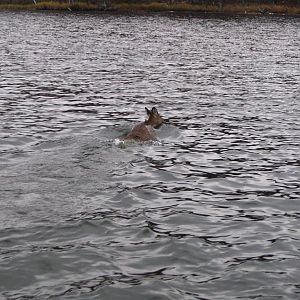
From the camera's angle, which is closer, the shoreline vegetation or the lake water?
the lake water

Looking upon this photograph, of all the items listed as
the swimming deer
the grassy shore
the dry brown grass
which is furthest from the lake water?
the dry brown grass

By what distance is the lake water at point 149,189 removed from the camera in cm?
850

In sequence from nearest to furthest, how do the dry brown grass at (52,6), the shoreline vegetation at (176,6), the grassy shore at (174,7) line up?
the grassy shore at (174,7)
the shoreline vegetation at (176,6)
the dry brown grass at (52,6)

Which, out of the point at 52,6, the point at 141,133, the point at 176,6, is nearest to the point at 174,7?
the point at 176,6

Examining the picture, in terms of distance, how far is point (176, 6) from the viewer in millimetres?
96562

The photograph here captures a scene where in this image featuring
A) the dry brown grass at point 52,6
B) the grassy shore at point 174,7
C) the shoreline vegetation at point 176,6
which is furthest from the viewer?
the dry brown grass at point 52,6

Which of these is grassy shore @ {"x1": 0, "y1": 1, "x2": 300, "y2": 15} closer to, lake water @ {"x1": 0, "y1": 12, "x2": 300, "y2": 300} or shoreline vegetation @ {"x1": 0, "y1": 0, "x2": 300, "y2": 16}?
shoreline vegetation @ {"x1": 0, "y1": 0, "x2": 300, "y2": 16}

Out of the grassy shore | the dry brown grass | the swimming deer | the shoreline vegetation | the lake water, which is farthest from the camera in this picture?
the dry brown grass

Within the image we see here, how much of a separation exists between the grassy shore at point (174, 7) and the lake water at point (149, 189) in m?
70.3

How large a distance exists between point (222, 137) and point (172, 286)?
969cm

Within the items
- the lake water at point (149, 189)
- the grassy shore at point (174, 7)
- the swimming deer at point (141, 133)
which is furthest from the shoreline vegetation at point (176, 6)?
the swimming deer at point (141, 133)

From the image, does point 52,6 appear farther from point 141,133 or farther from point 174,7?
point 141,133

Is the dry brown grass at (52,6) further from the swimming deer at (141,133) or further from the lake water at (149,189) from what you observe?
the swimming deer at (141,133)

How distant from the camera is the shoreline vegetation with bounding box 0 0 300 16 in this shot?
95.2 metres
